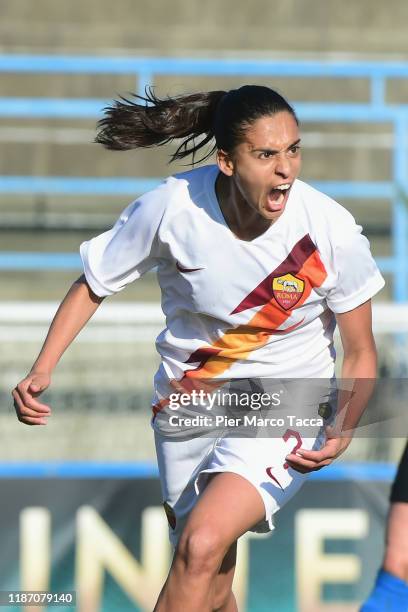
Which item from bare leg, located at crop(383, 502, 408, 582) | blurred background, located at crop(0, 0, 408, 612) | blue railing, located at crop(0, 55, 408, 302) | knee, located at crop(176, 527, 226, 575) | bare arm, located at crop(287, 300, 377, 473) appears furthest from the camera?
blue railing, located at crop(0, 55, 408, 302)

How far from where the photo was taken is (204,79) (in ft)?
36.7

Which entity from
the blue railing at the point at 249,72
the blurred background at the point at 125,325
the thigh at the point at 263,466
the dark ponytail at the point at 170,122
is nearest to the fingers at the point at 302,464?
the thigh at the point at 263,466

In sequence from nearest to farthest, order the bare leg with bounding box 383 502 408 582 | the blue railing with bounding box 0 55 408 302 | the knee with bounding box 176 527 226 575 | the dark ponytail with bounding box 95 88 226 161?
the bare leg with bounding box 383 502 408 582, the knee with bounding box 176 527 226 575, the dark ponytail with bounding box 95 88 226 161, the blue railing with bounding box 0 55 408 302

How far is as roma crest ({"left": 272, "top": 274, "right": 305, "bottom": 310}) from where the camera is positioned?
296 cm

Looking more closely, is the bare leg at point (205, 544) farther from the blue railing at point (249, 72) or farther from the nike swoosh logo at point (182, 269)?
the blue railing at point (249, 72)

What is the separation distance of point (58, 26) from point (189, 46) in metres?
1.41

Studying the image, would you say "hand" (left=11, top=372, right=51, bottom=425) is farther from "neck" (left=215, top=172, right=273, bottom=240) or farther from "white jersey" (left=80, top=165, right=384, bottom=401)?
"neck" (left=215, top=172, right=273, bottom=240)

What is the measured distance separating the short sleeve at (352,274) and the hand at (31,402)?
2.64ft

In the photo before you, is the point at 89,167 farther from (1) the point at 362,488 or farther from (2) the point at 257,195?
(2) the point at 257,195

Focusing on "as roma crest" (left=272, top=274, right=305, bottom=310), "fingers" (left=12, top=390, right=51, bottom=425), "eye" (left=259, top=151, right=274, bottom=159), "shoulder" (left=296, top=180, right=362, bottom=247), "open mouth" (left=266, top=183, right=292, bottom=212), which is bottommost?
"fingers" (left=12, top=390, right=51, bottom=425)

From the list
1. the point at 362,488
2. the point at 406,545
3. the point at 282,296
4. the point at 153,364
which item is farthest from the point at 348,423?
the point at 153,364

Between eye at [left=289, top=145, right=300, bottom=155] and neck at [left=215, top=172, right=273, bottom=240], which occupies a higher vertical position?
eye at [left=289, top=145, right=300, bottom=155]

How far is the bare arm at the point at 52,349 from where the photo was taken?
2.90 metres

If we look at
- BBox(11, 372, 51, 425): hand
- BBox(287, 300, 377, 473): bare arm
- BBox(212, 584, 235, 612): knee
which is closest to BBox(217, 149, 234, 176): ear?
BBox(287, 300, 377, 473): bare arm
